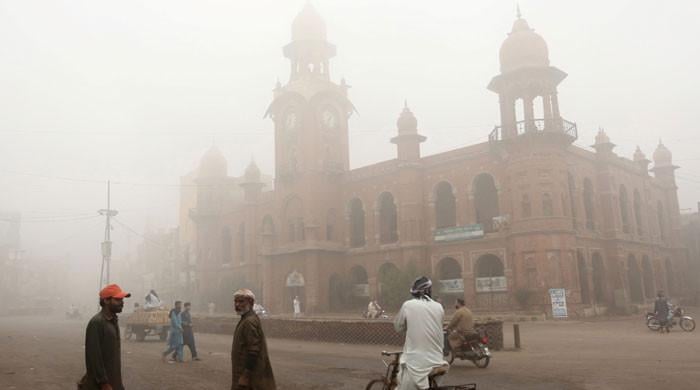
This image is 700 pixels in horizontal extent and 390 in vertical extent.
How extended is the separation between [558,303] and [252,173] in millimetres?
27072

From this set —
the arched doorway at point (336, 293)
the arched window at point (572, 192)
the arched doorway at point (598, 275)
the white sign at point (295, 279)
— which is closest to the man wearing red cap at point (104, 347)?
the arched window at point (572, 192)

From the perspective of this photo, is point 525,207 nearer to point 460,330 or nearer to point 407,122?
point 407,122

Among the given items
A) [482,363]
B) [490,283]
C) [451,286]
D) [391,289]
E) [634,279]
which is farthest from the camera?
[634,279]

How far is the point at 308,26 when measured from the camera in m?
44.7

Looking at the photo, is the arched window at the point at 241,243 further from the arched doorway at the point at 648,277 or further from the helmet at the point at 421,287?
the helmet at the point at 421,287

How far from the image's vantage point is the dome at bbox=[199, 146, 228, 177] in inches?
2226

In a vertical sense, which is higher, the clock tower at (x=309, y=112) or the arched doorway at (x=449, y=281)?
the clock tower at (x=309, y=112)

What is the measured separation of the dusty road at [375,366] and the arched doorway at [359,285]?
20173 mm

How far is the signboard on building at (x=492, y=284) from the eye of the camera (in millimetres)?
31638

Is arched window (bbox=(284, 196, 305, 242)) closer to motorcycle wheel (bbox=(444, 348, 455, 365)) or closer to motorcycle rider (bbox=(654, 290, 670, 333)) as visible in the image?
motorcycle rider (bbox=(654, 290, 670, 333))

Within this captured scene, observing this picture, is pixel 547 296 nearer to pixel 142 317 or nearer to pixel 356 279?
pixel 356 279

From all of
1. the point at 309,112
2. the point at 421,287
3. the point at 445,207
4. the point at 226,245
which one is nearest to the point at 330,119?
the point at 309,112

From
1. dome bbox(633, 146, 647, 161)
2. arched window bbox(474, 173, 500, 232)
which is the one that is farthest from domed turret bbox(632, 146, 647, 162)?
arched window bbox(474, 173, 500, 232)

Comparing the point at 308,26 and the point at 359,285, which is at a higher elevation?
the point at 308,26
